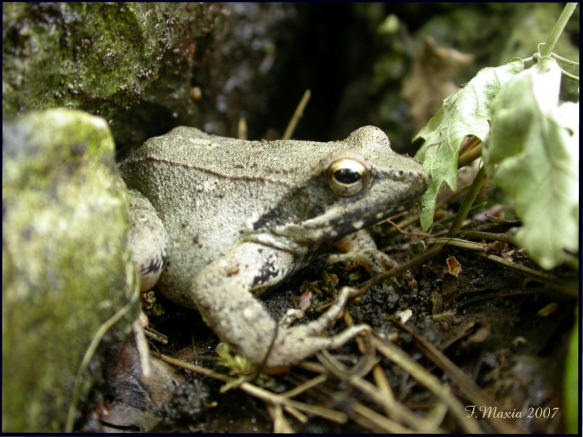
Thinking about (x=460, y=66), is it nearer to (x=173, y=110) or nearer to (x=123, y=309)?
(x=173, y=110)

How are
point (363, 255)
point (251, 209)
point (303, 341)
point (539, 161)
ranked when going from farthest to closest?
point (363, 255) < point (251, 209) < point (303, 341) < point (539, 161)

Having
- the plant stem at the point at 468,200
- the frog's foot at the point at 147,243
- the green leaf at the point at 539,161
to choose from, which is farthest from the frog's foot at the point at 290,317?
the green leaf at the point at 539,161

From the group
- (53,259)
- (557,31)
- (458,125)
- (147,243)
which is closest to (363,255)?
(458,125)

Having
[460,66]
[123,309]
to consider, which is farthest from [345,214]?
[460,66]

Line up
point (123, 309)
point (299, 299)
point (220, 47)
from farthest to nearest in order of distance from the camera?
point (220, 47), point (299, 299), point (123, 309)

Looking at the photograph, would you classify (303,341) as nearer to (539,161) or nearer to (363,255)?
(363,255)

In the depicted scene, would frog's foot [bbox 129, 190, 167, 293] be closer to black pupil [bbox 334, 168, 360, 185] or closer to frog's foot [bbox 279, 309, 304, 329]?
frog's foot [bbox 279, 309, 304, 329]
